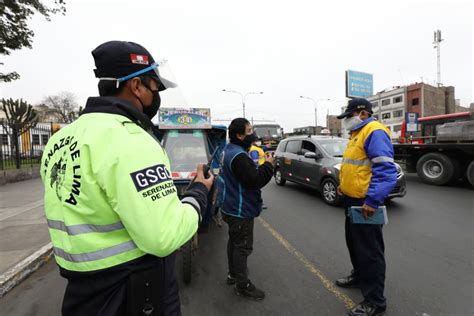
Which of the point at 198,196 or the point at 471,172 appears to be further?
the point at 471,172

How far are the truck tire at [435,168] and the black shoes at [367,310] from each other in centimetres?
780

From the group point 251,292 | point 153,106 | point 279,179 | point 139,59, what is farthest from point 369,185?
point 279,179

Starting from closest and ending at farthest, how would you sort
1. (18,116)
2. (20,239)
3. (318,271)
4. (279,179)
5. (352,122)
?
(352,122) → (318,271) → (20,239) → (279,179) → (18,116)

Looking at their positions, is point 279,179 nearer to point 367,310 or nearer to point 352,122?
point 352,122

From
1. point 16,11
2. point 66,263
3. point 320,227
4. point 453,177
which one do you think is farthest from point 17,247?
point 453,177

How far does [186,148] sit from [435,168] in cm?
885

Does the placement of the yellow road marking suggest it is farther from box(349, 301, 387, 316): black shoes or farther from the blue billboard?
the blue billboard

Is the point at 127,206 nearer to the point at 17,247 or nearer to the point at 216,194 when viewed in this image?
the point at 216,194

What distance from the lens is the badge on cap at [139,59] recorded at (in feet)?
4.01

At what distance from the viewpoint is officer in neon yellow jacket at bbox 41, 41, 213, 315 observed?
93 centimetres

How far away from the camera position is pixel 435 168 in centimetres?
834

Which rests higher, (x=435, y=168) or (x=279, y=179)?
(x=435, y=168)

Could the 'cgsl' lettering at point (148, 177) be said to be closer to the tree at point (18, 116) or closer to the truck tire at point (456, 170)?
the truck tire at point (456, 170)

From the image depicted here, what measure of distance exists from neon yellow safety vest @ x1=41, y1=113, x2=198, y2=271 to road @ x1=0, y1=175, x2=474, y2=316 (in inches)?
74.6
